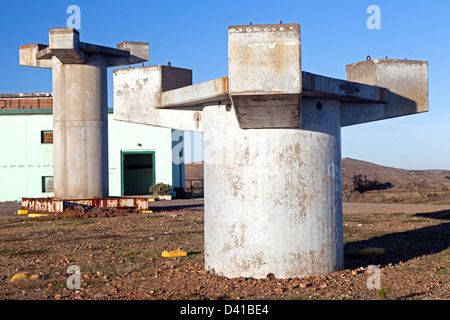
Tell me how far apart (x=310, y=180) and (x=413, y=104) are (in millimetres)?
2468

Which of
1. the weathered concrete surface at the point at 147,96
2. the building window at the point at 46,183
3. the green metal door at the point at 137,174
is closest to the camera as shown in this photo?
the weathered concrete surface at the point at 147,96

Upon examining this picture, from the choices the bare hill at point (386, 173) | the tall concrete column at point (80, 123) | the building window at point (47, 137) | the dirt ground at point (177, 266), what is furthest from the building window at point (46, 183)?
the bare hill at point (386, 173)

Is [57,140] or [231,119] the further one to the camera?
[57,140]

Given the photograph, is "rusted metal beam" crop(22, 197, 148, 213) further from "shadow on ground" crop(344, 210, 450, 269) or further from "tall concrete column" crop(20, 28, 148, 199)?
"shadow on ground" crop(344, 210, 450, 269)

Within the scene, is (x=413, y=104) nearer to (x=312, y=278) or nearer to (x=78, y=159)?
(x=312, y=278)

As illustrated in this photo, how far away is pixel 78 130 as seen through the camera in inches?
731

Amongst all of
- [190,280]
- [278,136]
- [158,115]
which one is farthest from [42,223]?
[278,136]

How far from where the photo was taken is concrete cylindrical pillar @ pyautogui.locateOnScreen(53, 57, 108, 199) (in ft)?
61.0

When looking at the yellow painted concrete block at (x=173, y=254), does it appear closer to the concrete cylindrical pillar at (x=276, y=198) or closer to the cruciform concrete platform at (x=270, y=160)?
the cruciform concrete platform at (x=270, y=160)

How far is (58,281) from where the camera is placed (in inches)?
268

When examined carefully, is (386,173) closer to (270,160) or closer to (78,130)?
(78,130)

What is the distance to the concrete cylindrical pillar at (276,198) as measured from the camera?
20.2 feet

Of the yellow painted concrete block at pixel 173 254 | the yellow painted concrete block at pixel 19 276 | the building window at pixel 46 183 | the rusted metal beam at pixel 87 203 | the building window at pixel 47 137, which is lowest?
the yellow painted concrete block at pixel 19 276

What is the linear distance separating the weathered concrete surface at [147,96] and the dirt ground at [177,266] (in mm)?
2180
